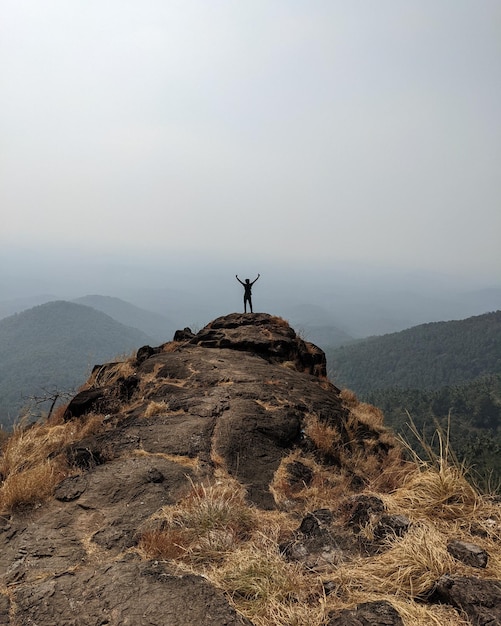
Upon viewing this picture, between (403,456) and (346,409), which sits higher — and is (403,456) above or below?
below

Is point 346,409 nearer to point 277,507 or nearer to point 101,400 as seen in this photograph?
point 277,507

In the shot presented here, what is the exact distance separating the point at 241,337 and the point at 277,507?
8.03m

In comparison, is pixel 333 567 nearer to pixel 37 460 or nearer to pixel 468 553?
pixel 468 553

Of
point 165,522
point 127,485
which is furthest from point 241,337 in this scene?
point 165,522

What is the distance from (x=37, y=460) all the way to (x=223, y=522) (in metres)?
3.73

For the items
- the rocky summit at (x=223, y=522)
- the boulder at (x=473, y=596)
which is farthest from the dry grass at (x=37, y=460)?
the boulder at (x=473, y=596)

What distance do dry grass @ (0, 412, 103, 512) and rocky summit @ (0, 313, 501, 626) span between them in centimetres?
3

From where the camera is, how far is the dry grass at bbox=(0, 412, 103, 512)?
4941mm

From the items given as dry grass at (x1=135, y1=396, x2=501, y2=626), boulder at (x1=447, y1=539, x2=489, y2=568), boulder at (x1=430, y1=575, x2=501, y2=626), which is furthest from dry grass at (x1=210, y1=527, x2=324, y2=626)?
boulder at (x1=447, y1=539, x2=489, y2=568)

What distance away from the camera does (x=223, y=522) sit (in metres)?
4.09

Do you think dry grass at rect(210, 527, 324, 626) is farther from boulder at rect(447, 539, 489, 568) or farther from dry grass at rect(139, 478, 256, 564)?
boulder at rect(447, 539, 489, 568)

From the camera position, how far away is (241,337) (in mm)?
12875

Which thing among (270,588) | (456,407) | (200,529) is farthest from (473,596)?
(456,407)

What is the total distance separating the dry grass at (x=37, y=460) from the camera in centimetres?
494
